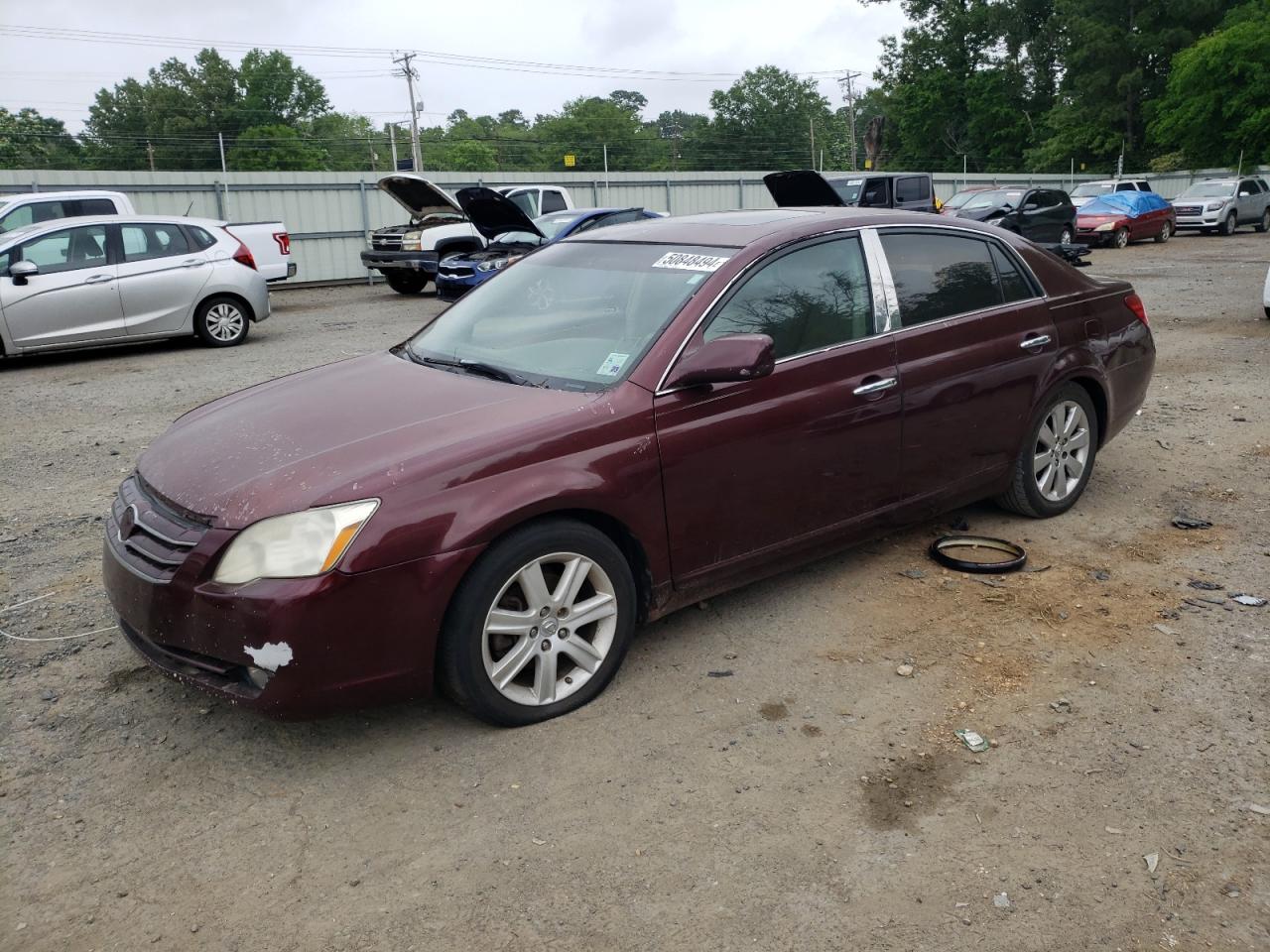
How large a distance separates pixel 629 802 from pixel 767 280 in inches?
82.8

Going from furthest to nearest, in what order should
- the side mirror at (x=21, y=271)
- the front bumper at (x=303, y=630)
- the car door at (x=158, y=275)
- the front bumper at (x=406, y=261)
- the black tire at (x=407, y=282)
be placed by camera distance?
the black tire at (x=407, y=282) < the front bumper at (x=406, y=261) < the car door at (x=158, y=275) < the side mirror at (x=21, y=271) < the front bumper at (x=303, y=630)

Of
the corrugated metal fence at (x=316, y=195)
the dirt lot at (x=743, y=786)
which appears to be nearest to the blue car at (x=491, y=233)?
the corrugated metal fence at (x=316, y=195)

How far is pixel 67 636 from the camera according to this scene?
433cm

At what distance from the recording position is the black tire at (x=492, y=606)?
3.31 meters

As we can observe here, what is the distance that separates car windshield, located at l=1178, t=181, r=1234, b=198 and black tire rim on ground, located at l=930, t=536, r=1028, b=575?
29613mm

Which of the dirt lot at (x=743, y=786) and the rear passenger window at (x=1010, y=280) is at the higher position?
the rear passenger window at (x=1010, y=280)

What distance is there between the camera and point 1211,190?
30.0 meters

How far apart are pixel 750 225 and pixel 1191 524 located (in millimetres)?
2859

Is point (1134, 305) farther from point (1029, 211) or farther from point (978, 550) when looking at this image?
point (1029, 211)

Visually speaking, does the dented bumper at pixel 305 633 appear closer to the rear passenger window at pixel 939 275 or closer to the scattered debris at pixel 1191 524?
the rear passenger window at pixel 939 275

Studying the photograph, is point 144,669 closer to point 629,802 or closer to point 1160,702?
point 629,802

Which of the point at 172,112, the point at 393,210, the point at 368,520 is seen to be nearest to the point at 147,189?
the point at 393,210

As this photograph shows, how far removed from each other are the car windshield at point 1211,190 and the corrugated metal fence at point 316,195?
12.6 m

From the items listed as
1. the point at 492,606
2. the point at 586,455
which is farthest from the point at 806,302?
the point at 492,606
